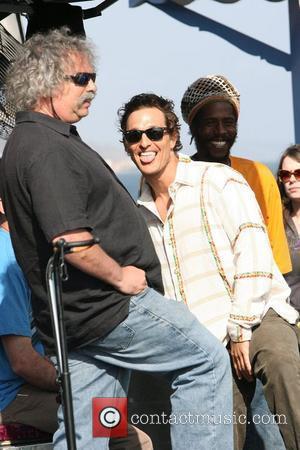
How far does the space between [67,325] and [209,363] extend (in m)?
0.46

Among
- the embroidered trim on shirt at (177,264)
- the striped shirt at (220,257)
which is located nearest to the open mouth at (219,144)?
the striped shirt at (220,257)

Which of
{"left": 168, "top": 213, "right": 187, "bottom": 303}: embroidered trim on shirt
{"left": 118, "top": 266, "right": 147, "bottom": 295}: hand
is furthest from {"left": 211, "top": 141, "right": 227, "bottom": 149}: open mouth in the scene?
{"left": 118, "top": 266, "right": 147, "bottom": 295}: hand

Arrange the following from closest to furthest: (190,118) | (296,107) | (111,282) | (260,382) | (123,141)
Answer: (111,282), (260,382), (123,141), (190,118), (296,107)

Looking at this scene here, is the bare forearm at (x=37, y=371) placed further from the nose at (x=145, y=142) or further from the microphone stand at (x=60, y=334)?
the microphone stand at (x=60, y=334)

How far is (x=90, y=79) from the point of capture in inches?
123

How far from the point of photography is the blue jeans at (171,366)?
2.97m

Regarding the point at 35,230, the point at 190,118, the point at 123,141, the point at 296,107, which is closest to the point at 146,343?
the point at 35,230

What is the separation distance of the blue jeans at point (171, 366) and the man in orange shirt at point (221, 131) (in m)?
1.30

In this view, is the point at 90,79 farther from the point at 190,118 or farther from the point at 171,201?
the point at 190,118

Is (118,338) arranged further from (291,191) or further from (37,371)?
(291,191)

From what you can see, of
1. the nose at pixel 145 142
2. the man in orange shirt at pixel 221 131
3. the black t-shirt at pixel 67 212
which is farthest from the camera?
the man in orange shirt at pixel 221 131

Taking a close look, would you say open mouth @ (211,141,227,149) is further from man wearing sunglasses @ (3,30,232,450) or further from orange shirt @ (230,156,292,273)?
man wearing sunglasses @ (3,30,232,450)

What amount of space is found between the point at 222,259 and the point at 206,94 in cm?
107

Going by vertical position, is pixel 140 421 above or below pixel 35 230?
below
